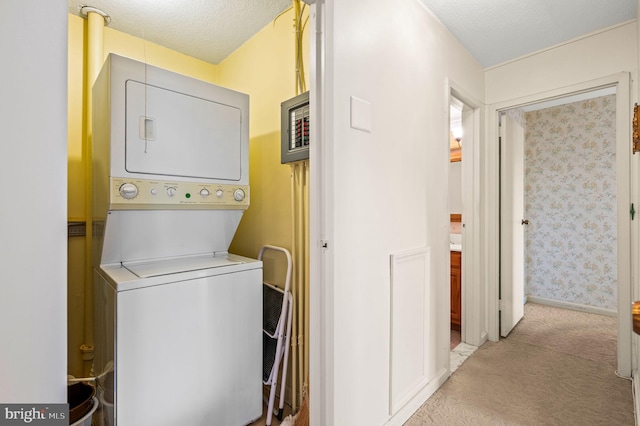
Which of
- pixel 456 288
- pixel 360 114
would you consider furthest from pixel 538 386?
pixel 360 114

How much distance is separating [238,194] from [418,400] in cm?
165

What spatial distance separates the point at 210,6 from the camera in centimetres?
197

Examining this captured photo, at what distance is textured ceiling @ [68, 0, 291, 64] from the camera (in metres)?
1.96

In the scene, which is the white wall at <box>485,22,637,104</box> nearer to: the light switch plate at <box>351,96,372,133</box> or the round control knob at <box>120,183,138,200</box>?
the light switch plate at <box>351,96,372,133</box>

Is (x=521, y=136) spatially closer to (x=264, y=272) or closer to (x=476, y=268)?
(x=476, y=268)

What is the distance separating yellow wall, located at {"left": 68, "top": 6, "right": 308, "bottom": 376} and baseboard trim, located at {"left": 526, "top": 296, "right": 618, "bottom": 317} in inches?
141

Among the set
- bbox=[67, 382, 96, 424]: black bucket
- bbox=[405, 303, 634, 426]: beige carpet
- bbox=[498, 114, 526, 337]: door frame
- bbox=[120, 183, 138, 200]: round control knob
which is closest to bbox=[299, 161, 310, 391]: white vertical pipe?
bbox=[405, 303, 634, 426]: beige carpet

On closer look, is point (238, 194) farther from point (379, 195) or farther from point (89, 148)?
point (89, 148)

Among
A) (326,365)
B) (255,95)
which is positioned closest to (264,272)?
(326,365)

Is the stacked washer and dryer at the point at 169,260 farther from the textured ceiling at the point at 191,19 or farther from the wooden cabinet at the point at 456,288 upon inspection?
the wooden cabinet at the point at 456,288

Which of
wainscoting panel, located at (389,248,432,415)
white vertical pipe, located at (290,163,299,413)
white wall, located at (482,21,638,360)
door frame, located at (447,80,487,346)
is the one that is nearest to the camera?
wainscoting panel, located at (389,248,432,415)

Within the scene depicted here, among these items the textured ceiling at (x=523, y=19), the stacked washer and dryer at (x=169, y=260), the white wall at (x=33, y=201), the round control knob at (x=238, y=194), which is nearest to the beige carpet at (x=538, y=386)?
the stacked washer and dryer at (x=169, y=260)

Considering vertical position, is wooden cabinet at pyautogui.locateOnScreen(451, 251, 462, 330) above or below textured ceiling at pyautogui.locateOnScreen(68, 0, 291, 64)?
below

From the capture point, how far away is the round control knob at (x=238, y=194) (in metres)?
1.85
